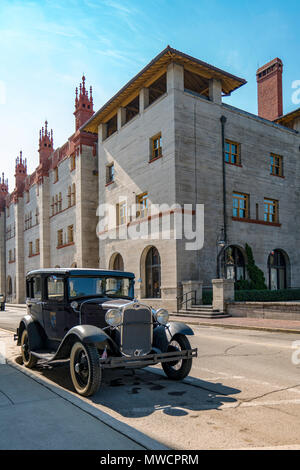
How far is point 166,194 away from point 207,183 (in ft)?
9.04

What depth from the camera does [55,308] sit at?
6.70 m

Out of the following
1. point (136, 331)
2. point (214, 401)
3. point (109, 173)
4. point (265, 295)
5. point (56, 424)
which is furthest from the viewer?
point (109, 173)

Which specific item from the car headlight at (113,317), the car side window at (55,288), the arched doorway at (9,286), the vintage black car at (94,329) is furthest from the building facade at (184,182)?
the arched doorway at (9,286)

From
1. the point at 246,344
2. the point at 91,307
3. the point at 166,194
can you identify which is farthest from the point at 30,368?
the point at 166,194

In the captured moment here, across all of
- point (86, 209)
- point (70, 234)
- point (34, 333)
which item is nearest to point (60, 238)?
point (70, 234)

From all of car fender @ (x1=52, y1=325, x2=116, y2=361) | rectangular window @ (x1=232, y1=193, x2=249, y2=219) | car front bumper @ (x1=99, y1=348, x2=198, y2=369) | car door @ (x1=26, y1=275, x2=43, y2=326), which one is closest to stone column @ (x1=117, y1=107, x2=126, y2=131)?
rectangular window @ (x1=232, y1=193, x2=249, y2=219)

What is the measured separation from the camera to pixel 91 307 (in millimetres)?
6219

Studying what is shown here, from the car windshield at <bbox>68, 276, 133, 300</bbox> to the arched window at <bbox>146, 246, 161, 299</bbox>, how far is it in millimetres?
15509

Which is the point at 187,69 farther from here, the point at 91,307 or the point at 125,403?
the point at 125,403

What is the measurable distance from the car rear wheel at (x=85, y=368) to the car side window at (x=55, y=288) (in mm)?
1275

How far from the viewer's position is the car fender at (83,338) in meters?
5.18

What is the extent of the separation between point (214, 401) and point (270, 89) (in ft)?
97.4

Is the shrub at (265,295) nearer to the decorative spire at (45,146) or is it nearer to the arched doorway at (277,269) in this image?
the arched doorway at (277,269)

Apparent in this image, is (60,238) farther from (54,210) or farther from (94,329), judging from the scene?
(94,329)
